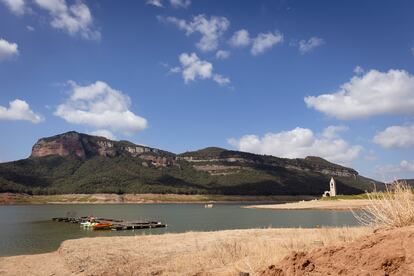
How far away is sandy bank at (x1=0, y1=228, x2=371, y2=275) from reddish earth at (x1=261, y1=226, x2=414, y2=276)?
9.62 ft

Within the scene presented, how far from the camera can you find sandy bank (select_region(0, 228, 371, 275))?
15961 mm

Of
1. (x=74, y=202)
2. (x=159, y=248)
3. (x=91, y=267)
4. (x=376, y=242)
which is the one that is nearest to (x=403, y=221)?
(x=376, y=242)

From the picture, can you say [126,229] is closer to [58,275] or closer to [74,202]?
[58,275]

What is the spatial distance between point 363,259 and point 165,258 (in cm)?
1499

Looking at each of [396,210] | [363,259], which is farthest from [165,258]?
[363,259]

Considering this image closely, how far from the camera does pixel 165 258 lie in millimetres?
21906

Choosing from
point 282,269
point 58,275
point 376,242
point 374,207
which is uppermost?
point 374,207

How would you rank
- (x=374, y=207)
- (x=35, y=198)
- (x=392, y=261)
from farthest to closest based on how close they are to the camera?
(x=35, y=198) → (x=374, y=207) → (x=392, y=261)

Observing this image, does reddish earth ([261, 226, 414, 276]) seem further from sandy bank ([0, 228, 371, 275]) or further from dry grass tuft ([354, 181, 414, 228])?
sandy bank ([0, 228, 371, 275])

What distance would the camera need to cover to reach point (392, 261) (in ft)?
25.8

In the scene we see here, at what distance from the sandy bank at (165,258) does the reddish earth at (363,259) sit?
9.62 ft

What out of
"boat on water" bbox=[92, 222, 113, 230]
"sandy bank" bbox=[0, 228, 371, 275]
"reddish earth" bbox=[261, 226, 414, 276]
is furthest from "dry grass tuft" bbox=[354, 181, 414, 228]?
"boat on water" bbox=[92, 222, 113, 230]

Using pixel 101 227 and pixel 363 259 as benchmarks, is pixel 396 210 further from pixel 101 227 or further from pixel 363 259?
pixel 101 227

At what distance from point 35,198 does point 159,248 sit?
182027 mm
